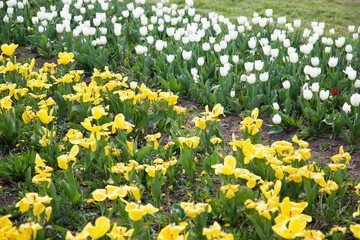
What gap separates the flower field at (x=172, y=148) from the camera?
6.88 ft

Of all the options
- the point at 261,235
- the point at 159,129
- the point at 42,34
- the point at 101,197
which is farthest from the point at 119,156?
the point at 42,34

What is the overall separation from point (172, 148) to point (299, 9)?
612 cm

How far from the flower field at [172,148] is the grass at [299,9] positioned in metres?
2.42

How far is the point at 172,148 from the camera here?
3223 mm

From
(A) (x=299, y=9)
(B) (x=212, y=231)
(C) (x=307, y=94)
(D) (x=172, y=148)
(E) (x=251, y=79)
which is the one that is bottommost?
(D) (x=172, y=148)

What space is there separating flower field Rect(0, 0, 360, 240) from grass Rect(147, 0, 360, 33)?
242 cm

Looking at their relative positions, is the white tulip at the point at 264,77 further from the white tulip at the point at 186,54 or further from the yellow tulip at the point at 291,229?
the yellow tulip at the point at 291,229

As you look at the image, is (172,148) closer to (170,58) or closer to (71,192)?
(71,192)

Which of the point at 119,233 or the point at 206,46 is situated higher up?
the point at 206,46

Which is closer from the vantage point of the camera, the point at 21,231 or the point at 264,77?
the point at 21,231

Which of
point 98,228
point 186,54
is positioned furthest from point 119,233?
point 186,54

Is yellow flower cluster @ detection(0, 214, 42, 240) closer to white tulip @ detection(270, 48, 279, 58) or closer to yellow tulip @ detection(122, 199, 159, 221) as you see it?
yellow tulip @ detection(122, 199, 159, 221)

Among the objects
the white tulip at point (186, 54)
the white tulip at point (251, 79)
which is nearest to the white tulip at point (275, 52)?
the white tulip at point (251, 79)

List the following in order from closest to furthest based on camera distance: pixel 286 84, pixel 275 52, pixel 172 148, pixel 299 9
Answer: pixel 172 148 → pixel 286 84 → pixel 275 52 → pixel 299 9
